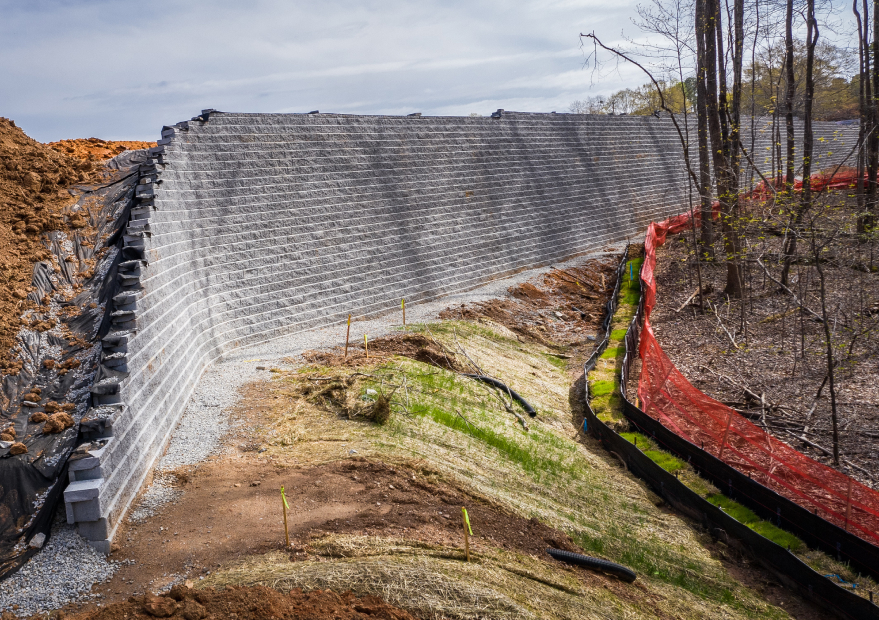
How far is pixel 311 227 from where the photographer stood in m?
15.4

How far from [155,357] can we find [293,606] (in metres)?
4.93

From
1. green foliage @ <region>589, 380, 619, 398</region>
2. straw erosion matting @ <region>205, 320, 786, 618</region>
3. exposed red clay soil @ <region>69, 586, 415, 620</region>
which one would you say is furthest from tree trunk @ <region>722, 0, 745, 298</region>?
exposed red clay soil @ <region>69, 586, 415, 620</region>

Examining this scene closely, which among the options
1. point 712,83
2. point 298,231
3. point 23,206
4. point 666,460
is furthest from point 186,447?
point 712,83

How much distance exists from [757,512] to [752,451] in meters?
0.95

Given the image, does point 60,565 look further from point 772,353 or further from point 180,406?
point 772,353

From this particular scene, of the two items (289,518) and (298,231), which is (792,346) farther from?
(289,518)

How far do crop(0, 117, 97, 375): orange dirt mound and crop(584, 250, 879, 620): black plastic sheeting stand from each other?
9112 millimetres

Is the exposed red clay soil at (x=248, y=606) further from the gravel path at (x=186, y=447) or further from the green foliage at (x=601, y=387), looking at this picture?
the green foliage at (x=601, y=387)

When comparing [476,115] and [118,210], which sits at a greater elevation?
[476,115]

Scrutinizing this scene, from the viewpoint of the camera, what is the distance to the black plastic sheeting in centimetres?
688

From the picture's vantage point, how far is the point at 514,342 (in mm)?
15406

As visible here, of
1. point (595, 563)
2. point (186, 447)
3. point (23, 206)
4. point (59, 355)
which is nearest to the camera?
point (595, 563)

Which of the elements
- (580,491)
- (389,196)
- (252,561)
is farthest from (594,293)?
(252,561)

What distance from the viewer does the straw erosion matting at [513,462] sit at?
6.94m
